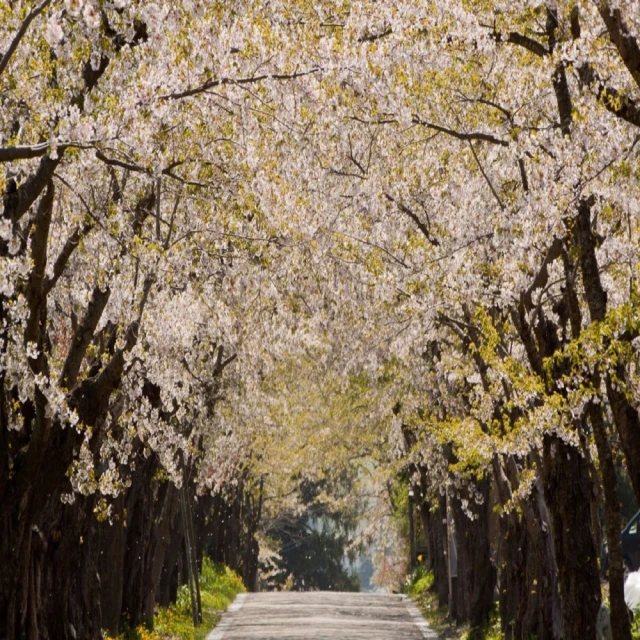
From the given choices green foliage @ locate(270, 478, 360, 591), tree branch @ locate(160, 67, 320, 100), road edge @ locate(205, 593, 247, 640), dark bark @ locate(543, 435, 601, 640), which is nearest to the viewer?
tree branch @ locate(160, 67, 320, 100)

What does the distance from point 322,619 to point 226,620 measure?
2320 millimetres

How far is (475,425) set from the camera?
1684 cm

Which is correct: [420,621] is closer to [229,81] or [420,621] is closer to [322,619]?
[322,619]

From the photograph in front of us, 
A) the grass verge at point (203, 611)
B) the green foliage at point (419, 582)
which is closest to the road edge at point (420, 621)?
the green foliage at point (419, 582)

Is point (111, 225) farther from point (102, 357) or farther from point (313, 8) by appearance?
point (313, 8)

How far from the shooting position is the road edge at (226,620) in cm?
2649

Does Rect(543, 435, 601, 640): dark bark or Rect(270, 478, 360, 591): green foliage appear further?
Rect(270, 478, 360, 591): green foliage

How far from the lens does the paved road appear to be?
85.6ft

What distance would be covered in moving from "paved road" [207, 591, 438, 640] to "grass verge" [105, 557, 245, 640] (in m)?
0.35

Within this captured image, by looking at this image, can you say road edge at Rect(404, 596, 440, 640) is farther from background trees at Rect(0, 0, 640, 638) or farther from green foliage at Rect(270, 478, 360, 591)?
green foliage at Rect(270, 478, 360, 591)

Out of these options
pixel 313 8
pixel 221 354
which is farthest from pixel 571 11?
pixel 221 354

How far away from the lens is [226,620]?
103 ft

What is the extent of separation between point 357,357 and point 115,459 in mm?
4327

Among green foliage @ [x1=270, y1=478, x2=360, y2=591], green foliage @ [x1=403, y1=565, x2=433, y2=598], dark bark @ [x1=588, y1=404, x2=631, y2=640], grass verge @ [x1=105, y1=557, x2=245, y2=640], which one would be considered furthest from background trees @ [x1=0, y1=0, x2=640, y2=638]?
green foliage @ [x1=270, y1=478, x2=360, y2=591]
